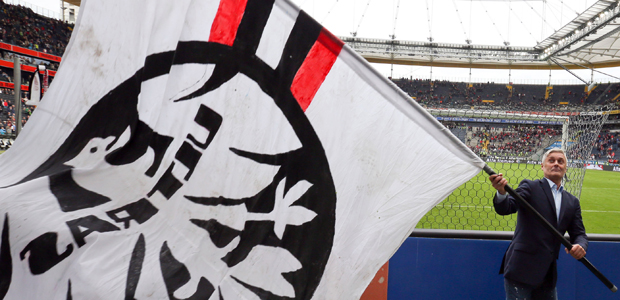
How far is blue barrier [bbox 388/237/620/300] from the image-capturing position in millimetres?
2631

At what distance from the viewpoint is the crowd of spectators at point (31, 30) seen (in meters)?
23.9

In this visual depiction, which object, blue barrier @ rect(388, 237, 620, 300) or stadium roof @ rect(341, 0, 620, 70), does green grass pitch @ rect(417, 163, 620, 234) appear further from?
stadium roof @ rect(341, 0, 620, 70)

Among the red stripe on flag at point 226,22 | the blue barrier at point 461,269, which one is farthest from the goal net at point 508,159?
the red stripe on flag at point 226,22

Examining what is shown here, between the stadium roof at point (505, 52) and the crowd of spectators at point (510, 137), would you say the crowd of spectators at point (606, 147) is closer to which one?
the crowd of spectators at point (510, 137)

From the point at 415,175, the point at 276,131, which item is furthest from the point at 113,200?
the point at 415,175

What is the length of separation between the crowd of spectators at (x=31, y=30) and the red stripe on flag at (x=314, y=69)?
99.3 ft

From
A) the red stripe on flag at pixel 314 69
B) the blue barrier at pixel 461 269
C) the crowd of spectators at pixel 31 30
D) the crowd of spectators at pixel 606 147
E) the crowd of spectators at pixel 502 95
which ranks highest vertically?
the crowd of spectators at pixel 502 95

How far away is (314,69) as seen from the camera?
1512mm

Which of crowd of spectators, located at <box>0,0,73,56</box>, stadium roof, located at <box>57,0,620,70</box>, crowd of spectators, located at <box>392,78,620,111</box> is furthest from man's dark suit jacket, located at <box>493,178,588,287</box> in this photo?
crowd of spectators, located at <box>392,78,620,111</box>

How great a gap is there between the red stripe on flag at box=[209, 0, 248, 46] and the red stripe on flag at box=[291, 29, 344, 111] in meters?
0.36

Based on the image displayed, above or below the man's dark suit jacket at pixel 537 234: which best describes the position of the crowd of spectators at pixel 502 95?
above

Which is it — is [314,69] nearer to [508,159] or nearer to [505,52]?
[508,159]

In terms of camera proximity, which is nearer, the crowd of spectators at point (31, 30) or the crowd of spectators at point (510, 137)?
the crowd of spectators at point (510, 137)

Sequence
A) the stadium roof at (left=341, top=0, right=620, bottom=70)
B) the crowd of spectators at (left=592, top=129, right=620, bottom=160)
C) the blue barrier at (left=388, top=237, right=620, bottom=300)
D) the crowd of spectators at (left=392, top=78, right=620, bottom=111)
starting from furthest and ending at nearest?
the crowd of spectators at (left=392, top=78, right=620, bottom=111)
the crowd of spectators at (left=592, top=129, right=620, bottom=160)
the stadium roof at (left=341, top=0, right=620, bottom=70)
the blue barrier at (left=388, top=237, right=620, bottom=300)
